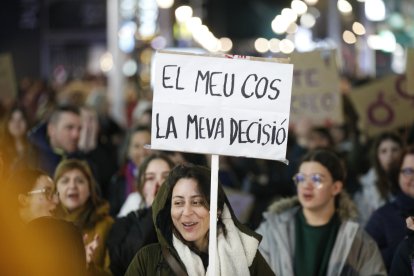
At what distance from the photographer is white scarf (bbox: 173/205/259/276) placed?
608 cm

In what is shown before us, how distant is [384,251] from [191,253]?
7.93 feet

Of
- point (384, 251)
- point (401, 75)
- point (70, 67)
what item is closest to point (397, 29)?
point (70, 67)

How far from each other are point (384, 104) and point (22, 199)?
23.5ft

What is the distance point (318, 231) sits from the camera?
757 centimetres

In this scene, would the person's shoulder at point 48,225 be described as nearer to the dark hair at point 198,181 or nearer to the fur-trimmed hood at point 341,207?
the dark hair at point 198,181

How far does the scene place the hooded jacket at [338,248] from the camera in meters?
7.35

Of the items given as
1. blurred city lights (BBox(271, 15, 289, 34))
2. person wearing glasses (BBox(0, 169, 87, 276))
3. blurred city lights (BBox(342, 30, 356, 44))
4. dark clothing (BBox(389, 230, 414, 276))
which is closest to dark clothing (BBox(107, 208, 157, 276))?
person wearing glasses (BBox(0, 169, 87, 276))

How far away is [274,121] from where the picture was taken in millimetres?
6312

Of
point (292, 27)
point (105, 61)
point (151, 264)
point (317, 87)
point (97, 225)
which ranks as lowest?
point (151, 264)

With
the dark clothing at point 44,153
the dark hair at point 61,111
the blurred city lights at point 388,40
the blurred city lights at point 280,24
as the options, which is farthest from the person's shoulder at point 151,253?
the blurred city lights at point 388,40

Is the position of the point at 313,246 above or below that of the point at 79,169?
below

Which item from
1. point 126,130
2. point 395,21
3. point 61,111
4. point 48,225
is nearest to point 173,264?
point 48,225

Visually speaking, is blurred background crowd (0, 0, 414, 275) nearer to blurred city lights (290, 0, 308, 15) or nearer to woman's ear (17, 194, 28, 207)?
blurred city lights (290, 0, 308, 15)

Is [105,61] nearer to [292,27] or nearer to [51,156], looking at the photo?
[292,27]
